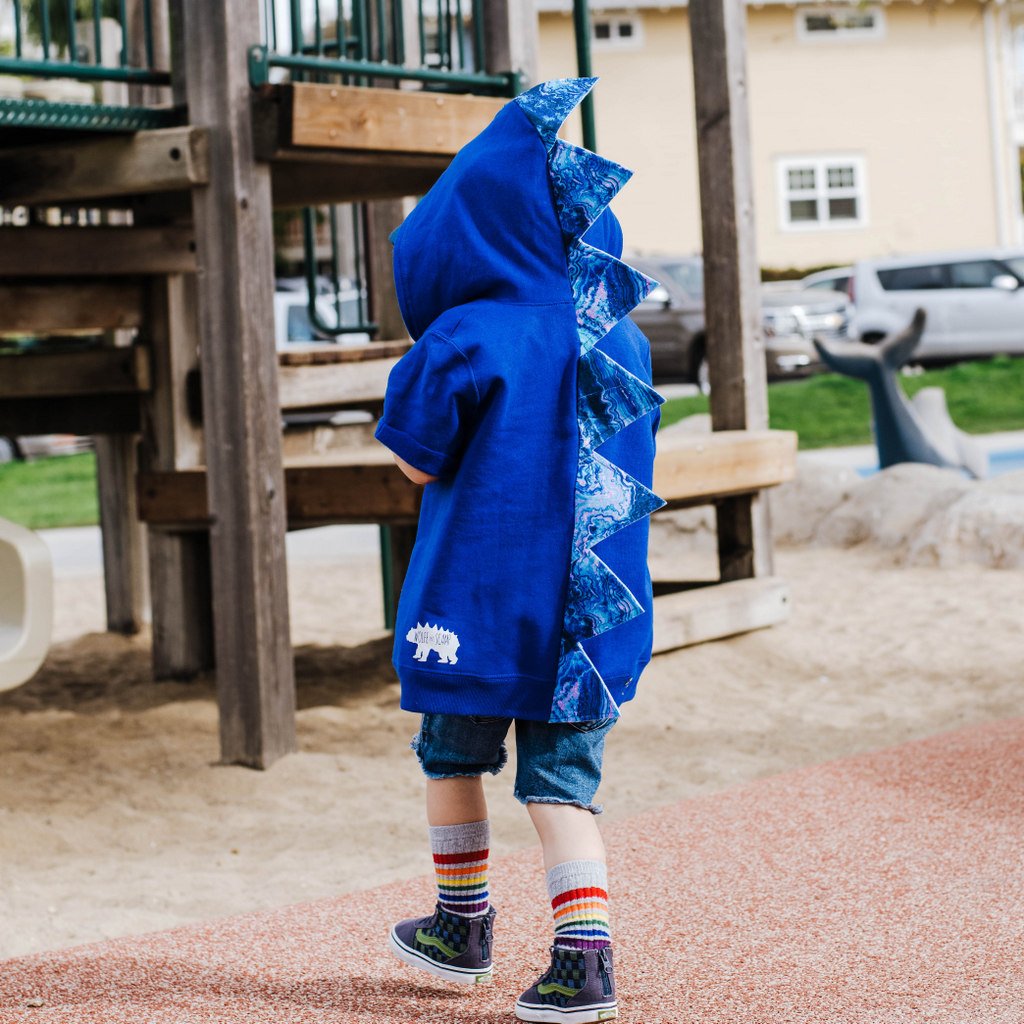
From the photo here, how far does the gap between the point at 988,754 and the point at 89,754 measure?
9.65 feet

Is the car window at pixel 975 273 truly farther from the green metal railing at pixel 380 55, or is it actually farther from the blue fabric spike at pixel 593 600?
the blue fabric spike at pixel 593 600

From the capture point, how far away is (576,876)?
2605 millimetres

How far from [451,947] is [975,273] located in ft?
61.0

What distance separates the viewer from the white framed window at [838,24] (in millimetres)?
27875

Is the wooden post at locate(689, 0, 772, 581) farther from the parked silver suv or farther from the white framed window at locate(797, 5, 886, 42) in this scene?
the white framed window at locate(797, 5, 886, 42)

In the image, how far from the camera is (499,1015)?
2.75 metres

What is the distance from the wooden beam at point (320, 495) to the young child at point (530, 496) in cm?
291

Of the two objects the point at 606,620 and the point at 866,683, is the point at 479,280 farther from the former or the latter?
the point at 866,683

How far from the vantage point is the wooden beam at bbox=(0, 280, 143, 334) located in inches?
247

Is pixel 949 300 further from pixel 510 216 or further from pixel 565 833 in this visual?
pixel 565 833

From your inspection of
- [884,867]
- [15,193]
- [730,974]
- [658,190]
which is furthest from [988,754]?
[658,190]

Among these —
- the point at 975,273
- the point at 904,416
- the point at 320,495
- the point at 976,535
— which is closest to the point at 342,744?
the point at 320,495

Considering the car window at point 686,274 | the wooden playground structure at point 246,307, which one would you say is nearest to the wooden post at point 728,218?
the wooden playground structure at point 246,307

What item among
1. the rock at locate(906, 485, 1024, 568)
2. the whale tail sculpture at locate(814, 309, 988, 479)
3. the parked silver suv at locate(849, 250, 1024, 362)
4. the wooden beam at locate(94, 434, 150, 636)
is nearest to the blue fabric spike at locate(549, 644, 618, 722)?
the wooden beam at locate(94, 434, 150, 636)
